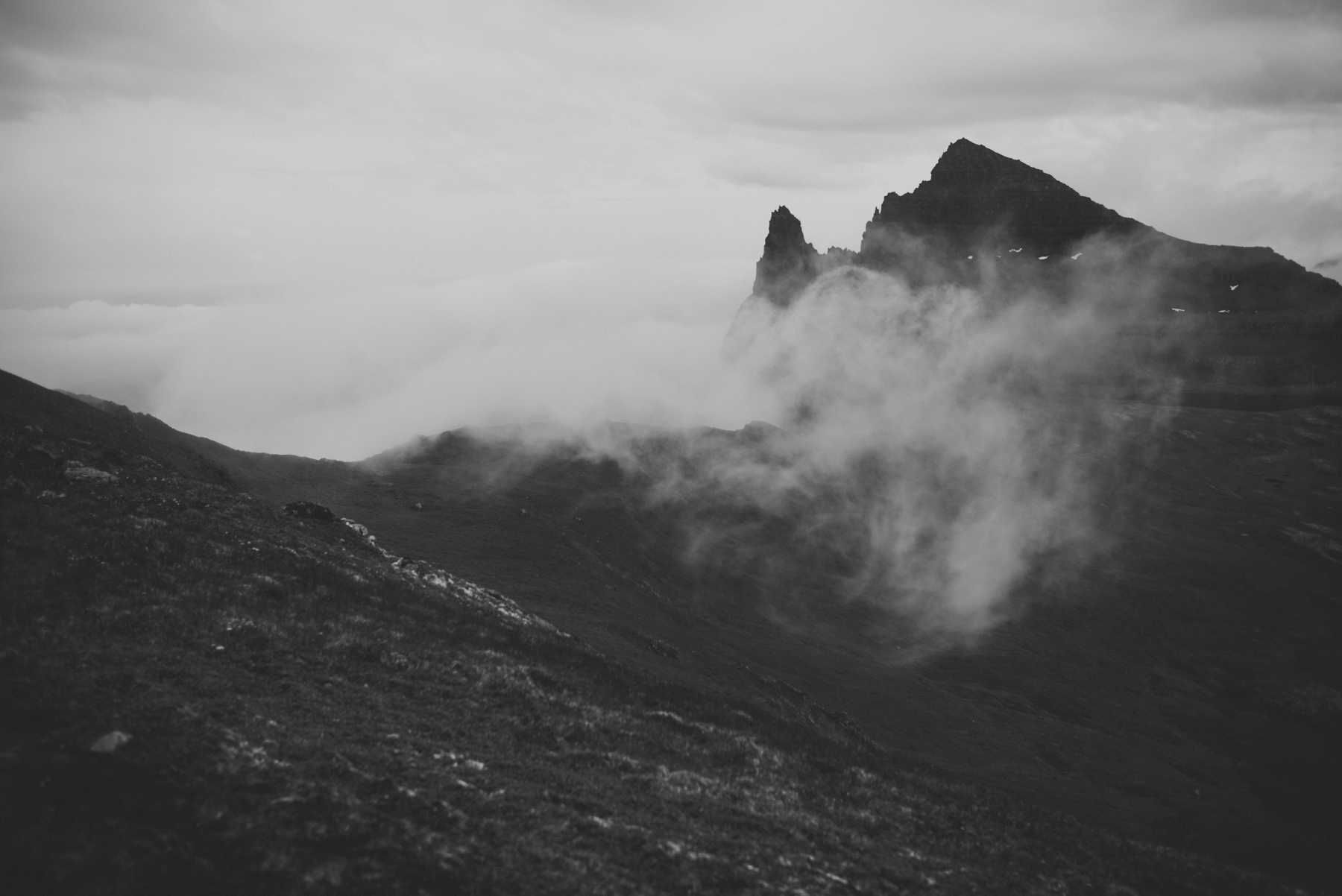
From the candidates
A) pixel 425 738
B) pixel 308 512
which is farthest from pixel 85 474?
pixel 425 738

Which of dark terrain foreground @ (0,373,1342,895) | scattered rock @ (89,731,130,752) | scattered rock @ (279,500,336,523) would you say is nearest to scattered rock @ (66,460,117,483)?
dark terrain foreground @ (0,373,1342,895)

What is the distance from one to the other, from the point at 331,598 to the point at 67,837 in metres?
26.2

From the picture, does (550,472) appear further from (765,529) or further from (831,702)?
(831,702)

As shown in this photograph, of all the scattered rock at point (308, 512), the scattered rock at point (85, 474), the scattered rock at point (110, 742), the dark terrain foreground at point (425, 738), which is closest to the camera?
the dark terrain foreground at point (425, 738)

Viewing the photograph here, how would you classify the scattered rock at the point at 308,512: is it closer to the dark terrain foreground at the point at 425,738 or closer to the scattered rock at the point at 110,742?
the dark terrain foreground at the point at 425,738

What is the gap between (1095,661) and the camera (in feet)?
482

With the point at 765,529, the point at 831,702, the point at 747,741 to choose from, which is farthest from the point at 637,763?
the point at 765,529

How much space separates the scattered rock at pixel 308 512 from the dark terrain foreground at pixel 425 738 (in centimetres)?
36

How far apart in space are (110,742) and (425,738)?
10754mm

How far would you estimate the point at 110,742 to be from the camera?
830 inches

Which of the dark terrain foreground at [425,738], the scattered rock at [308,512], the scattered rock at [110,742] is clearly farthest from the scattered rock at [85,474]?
the scattered rock at [110,742]

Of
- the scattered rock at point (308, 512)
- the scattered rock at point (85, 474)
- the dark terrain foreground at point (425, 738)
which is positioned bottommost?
the dark terrain foreground at point (425, 738)

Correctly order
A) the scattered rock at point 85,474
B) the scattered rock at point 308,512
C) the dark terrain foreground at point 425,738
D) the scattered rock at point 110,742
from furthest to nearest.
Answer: the scattered rock at point 308,512 < the scattered rock at point 85,474 < the scattered rock at point 110,742 < the dark terrain foreground at point 425,738

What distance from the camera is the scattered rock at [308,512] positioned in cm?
6438
